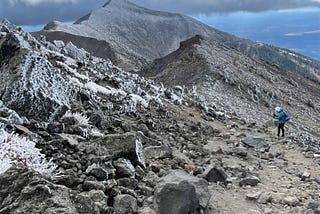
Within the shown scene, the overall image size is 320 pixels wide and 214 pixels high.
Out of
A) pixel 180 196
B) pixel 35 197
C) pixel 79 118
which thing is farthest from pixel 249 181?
pixel 35 197

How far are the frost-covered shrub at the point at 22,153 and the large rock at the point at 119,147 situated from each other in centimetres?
107

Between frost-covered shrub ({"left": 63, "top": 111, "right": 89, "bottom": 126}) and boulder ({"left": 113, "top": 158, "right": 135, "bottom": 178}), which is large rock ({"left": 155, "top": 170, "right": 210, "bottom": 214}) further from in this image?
frost-covered shrub ({"left": 63, "top": 111, "right": 89, "bottom": 126})

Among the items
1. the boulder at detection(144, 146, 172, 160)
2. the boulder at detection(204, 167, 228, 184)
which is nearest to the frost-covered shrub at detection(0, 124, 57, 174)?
the boulder at detection(144, 146, 172, 160)

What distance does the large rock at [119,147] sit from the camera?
27.6ft

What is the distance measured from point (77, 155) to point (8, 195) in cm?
275

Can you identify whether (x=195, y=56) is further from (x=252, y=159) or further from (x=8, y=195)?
(x=8, y=195)

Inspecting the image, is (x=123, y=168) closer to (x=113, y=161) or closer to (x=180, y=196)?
(x=113, y=161)

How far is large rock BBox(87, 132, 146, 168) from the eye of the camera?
27.6 ft

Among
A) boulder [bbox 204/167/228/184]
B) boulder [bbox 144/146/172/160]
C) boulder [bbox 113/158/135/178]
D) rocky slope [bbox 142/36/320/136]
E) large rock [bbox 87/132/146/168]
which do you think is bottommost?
rocky slope [bbox 142/36/320/136]

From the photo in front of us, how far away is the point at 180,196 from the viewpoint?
7375 millimetres

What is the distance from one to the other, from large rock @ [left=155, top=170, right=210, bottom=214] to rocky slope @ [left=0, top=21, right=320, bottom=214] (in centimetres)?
2

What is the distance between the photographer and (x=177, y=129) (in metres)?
15.2

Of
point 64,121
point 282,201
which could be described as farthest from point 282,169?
point 64,121

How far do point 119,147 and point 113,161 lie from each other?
0.37m
